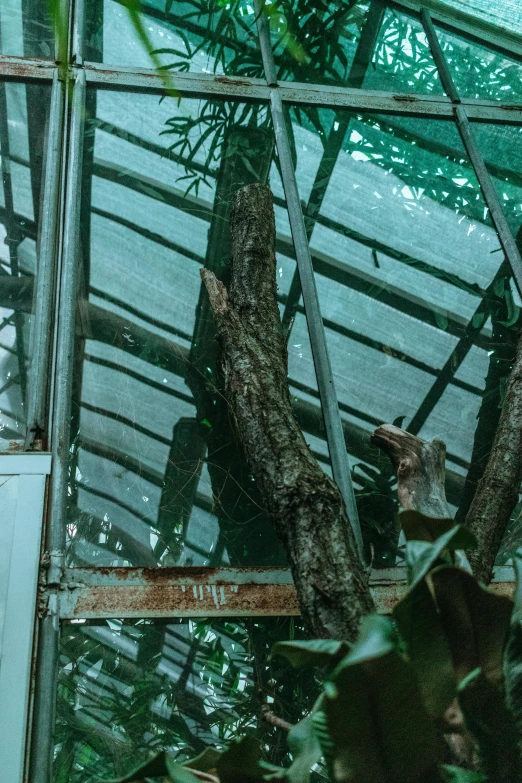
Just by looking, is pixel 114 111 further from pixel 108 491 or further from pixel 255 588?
pixel 255 588

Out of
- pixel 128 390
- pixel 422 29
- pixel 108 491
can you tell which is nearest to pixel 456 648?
pixel 108 491

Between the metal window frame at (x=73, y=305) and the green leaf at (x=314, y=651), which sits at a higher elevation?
the metal window frame at (x=73, y=305)

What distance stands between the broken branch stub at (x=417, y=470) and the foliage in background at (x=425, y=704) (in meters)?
0.68

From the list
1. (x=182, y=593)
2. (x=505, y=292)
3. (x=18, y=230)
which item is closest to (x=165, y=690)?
(x=182, y=593)

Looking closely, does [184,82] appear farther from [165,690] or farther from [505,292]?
[165,690]

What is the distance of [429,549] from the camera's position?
989 millimetres

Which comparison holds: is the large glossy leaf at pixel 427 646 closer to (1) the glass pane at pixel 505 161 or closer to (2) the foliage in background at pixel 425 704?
(2) the foliage in background at pixel 425 704

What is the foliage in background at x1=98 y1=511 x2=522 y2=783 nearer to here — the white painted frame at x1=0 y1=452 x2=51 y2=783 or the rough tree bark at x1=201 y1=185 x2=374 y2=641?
the rough tree bark at x1=201 y1=185 x2=374 y2=641

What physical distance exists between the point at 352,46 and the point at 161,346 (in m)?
1.96

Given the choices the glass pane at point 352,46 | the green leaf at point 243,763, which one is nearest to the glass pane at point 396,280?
the glass pane at point 352,46

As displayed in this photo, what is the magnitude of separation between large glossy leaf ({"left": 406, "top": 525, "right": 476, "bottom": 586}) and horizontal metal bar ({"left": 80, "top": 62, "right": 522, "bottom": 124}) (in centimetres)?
258

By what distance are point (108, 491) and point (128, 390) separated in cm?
35

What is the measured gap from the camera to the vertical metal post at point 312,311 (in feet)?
7.06

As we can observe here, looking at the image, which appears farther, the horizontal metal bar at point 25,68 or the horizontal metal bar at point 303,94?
the horizontal metal bar at point 303,94
